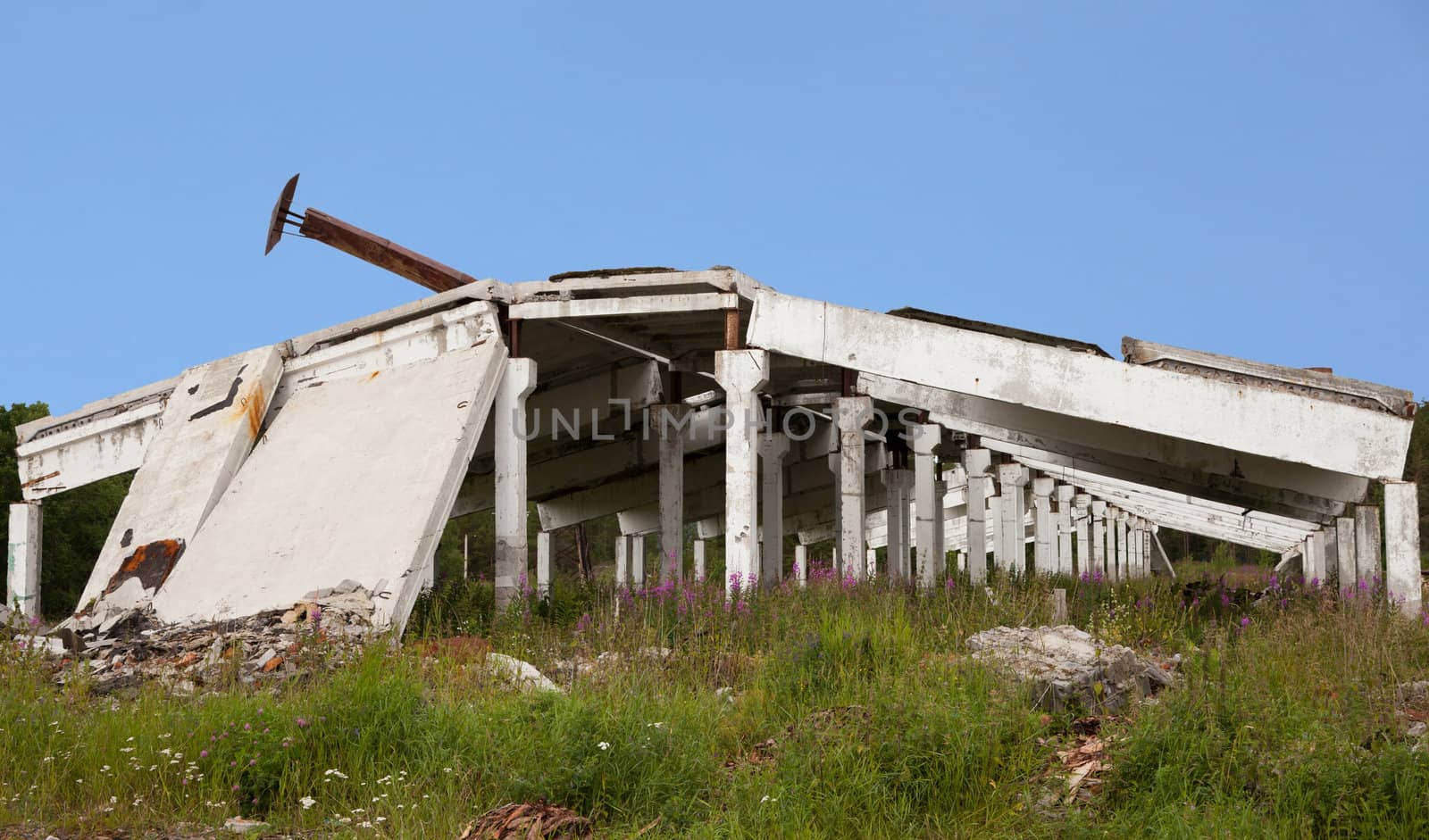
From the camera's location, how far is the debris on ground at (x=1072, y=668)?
7.78 metres

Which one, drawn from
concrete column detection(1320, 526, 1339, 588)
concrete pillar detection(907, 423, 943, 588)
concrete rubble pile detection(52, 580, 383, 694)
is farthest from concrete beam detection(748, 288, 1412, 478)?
concrete column detection(1320, 526, 1339, 588)

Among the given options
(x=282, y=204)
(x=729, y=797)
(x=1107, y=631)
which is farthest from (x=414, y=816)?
(x=282, y=204)

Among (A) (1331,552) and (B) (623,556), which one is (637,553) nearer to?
(B) (623,556)

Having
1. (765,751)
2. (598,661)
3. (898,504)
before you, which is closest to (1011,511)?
(898,504)

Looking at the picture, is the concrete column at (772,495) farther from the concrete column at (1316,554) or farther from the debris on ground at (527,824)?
the debris on ground at (527,824)

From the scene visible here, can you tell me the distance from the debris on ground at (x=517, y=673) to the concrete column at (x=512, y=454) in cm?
455

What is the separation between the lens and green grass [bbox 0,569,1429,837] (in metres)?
6.40

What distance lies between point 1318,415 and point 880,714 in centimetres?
593

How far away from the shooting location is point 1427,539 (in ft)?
180

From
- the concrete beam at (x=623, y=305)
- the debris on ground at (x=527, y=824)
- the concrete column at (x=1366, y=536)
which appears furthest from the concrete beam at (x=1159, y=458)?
the debris on ground at (x=527, y=824)

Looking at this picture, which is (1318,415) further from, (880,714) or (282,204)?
(282,204)

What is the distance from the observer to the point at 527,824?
6.43 m

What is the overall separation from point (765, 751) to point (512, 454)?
26.0ft

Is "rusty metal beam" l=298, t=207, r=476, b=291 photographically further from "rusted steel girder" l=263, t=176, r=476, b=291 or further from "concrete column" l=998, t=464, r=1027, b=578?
"concrete column" l=998, t=464, r=1027, b=578
